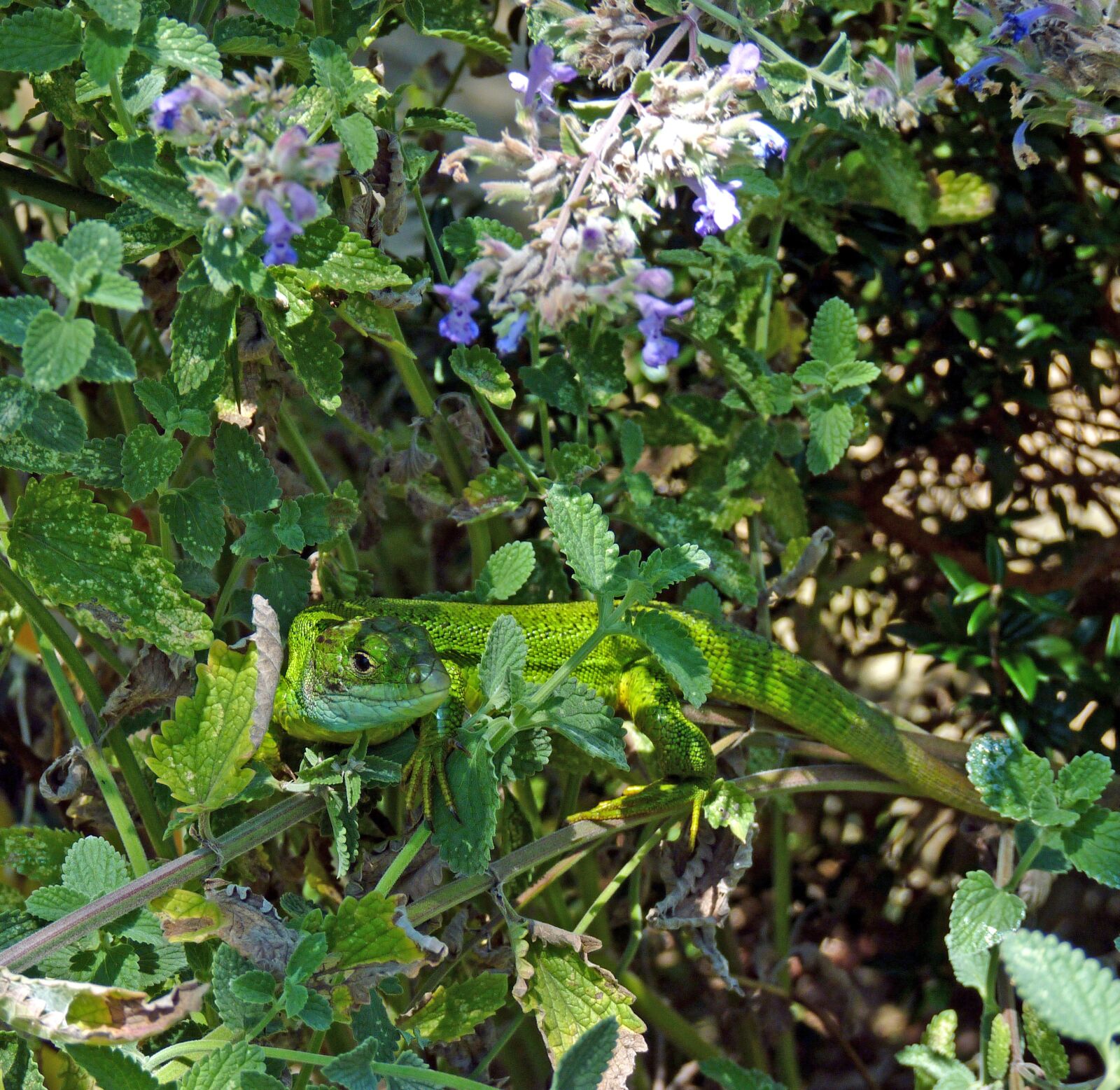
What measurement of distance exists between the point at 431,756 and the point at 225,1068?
0.43m

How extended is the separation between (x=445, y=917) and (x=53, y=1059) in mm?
568

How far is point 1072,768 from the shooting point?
4.37 feet

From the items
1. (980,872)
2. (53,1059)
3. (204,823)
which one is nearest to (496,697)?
(204,823)

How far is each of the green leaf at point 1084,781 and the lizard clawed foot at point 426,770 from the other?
71cm

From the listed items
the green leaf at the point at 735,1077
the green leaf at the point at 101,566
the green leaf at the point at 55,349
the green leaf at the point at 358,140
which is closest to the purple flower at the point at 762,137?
the green leaf at the point at 358,140

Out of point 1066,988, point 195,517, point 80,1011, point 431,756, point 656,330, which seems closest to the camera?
point 1066,988

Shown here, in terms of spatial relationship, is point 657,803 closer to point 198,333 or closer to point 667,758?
point 667,758

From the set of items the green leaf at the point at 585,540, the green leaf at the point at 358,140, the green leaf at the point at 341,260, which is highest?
the green leaf at the point at 358,140

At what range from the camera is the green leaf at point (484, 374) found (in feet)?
4.66

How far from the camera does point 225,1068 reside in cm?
107

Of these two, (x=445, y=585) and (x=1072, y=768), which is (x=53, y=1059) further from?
(x=1072, y=768)

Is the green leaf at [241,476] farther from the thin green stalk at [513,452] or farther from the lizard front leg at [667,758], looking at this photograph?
the lizard front leg at [667,758]

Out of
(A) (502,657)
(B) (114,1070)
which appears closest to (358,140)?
(A) (502,657)

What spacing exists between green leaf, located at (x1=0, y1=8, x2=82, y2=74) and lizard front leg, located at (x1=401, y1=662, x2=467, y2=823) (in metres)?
0.82
